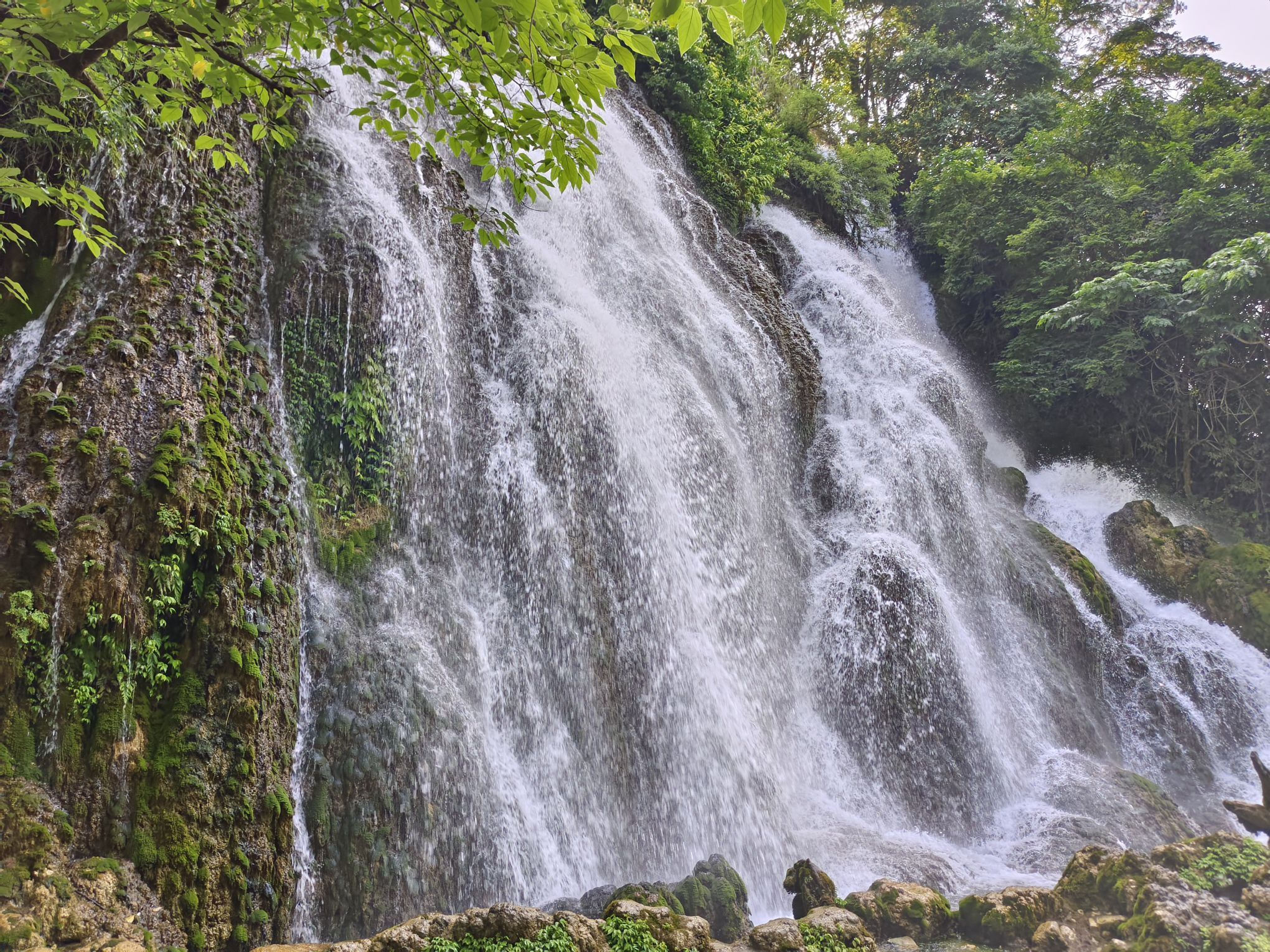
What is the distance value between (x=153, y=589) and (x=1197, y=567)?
45.3 feet

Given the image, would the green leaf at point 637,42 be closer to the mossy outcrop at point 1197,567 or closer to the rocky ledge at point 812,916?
the rocky ledge at point 812,916

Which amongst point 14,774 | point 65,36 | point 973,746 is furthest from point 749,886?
point 65,36

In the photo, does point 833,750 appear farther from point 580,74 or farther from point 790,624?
point 580,74

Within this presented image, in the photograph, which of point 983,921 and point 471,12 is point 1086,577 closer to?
point 983,921

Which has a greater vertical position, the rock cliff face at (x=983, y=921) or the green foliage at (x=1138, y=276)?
the green foliage at (x=1138, y=276)


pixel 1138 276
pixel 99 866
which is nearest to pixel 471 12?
pixel 99 866

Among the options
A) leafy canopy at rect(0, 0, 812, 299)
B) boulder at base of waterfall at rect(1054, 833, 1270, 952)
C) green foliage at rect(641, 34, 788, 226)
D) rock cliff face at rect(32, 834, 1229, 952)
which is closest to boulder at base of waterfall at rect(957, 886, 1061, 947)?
rock cliff face at rect(32, 834, 1229, 952)

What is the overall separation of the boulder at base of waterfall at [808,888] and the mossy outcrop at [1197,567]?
9.22 metres

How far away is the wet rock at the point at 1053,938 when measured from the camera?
4.59m

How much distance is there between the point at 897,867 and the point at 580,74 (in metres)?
6.58

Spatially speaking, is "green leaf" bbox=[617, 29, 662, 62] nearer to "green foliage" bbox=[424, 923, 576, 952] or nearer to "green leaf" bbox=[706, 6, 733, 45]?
"green leaf" bbox=[706, 6, 733, 45]

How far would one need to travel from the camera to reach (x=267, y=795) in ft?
13.3

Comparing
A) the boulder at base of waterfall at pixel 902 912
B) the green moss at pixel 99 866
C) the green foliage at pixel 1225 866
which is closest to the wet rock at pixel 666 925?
the boulder at base of waterfall at pixel 902 912

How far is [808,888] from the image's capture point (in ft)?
17.5
